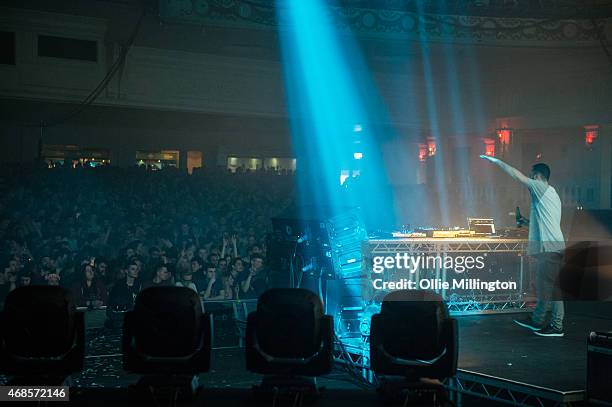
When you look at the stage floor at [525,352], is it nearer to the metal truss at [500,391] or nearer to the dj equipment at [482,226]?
the metal truss at [500,391]

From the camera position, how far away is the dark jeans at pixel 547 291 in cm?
789

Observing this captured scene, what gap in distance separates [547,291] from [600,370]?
2.63 m

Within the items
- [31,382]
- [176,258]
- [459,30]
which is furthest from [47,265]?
[459,30]

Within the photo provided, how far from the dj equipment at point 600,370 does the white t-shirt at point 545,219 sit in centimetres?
198

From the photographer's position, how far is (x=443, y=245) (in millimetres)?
9641

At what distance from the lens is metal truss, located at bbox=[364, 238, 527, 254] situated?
9.21 m

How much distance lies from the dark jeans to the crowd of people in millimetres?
4002

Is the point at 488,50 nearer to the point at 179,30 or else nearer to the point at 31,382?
the point at 179,30

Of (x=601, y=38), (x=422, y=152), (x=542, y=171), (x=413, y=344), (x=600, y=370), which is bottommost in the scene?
(x=600, y=370)

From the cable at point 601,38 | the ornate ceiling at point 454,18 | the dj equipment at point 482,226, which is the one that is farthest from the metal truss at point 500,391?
the cable at point 601,38

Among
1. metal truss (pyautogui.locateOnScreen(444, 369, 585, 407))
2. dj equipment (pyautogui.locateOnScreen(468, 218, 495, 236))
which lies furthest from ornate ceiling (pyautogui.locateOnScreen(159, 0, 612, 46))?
metal truss (pyautogui.locateOnScreen(444, 369, 585, 407))

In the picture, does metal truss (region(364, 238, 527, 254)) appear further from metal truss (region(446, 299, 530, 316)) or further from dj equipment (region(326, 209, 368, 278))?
metal truss (region(446, 299, 530, 316))

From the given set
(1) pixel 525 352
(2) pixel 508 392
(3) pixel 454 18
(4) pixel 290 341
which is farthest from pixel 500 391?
(3) pixel 454 18

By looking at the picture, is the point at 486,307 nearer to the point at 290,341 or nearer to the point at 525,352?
the point at 525,352
